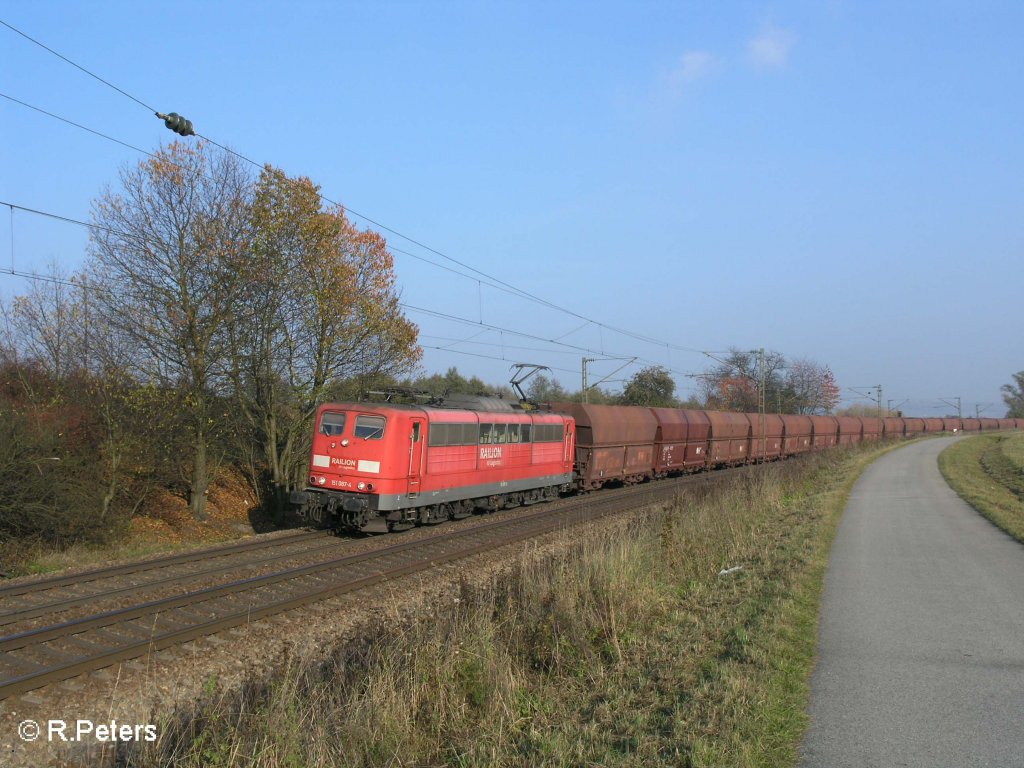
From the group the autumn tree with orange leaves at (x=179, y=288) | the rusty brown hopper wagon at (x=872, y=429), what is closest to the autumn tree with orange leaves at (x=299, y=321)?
the autumn tree with orange leaves at (x=179, y=288)

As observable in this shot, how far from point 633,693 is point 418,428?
10.2 meters

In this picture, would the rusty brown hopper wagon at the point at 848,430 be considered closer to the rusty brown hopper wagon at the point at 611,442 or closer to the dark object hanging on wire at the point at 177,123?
the rusty brown hopper wagon at the point at 611,442

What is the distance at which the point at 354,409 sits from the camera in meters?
15.6

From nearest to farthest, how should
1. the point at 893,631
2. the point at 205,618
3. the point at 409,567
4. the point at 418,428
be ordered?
1. the point at 893,631
2. the point at 205,618
3. the point at 409,567
4. the point at 418,428

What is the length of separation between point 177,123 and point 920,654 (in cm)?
1020

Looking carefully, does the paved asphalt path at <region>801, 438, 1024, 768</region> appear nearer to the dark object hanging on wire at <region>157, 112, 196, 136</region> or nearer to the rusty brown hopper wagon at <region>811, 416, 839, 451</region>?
the dark object hanging on wire at <region>157, 112, 196, 136</region>

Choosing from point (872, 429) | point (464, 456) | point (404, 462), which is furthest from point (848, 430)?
point (404, 462)

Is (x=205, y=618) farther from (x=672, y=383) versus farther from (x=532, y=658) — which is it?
(x=672, y=383)

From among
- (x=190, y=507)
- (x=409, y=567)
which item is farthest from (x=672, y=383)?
(x=409, y=567)

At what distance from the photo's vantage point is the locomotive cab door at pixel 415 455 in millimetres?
15461

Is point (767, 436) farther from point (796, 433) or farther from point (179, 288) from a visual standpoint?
point (179, 288)

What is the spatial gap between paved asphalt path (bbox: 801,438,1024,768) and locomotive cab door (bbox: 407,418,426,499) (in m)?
8.00

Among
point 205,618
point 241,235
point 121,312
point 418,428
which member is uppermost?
point 241,235

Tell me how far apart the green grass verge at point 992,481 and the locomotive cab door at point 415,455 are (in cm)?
Result: 1093
